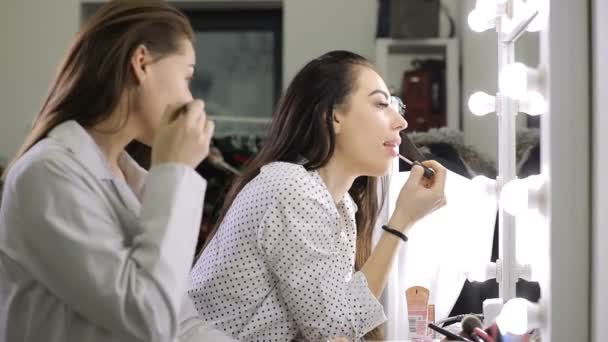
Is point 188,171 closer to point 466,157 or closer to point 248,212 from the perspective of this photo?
point 248,212

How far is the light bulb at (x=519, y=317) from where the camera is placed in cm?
86

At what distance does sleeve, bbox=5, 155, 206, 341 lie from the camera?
0.74 metres

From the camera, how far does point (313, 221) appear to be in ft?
3.56

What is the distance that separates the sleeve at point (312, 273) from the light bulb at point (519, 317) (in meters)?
0.21

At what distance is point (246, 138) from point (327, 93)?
5.51 feet

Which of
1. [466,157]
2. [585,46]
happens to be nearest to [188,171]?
[585,46]

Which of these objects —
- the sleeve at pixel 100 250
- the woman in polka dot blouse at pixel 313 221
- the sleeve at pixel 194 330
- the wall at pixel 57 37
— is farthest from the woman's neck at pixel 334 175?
the wall at pixel 57 37

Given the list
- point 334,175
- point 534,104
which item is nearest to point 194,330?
point 334,175

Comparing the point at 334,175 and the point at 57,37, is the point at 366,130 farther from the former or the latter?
the point at 57,37

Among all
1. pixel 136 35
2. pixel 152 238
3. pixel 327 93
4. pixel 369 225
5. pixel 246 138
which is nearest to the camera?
pixel 152 238

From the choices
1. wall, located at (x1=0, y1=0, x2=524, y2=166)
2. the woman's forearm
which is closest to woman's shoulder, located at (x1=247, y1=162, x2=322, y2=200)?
the woman's forearm

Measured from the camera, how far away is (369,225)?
1358mm

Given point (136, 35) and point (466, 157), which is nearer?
point (136, 35)

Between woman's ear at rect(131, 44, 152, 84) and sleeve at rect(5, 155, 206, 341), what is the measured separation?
0.13 metres
